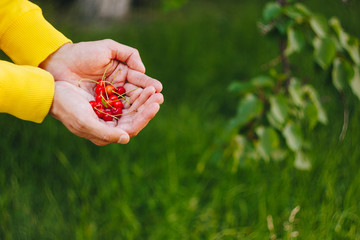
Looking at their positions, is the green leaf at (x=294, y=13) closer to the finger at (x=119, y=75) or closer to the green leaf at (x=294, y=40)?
the green leaf at (x=294, y=40)

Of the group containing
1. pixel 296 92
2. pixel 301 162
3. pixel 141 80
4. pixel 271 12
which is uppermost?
pixel 271 12

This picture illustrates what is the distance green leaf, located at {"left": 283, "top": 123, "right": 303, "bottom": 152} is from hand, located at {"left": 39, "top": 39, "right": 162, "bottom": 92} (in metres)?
0.83

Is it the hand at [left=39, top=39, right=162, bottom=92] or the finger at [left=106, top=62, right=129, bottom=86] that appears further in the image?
the finger at [left=106, top=62, right=129, bottom=86]

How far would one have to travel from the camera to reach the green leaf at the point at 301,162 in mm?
2042

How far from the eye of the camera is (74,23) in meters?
4.86

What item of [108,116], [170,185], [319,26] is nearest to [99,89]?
[108,116]

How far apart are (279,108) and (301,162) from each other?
0.34m

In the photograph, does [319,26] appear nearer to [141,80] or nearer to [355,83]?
[355,83]

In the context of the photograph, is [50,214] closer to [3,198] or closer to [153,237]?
[3,198]

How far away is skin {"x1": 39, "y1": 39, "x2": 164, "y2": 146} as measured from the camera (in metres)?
1.37

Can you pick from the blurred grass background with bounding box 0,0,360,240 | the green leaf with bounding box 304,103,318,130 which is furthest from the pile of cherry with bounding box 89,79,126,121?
the green leaf with bounding box 304,103,318,130

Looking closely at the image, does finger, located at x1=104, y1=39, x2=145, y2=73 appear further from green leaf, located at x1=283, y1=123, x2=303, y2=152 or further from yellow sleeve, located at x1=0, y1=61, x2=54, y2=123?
green leaf, located at x1=283, y1=123, x2=303, y2=152

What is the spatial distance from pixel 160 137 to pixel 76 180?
627mm

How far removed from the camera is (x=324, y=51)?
72.0 inches
